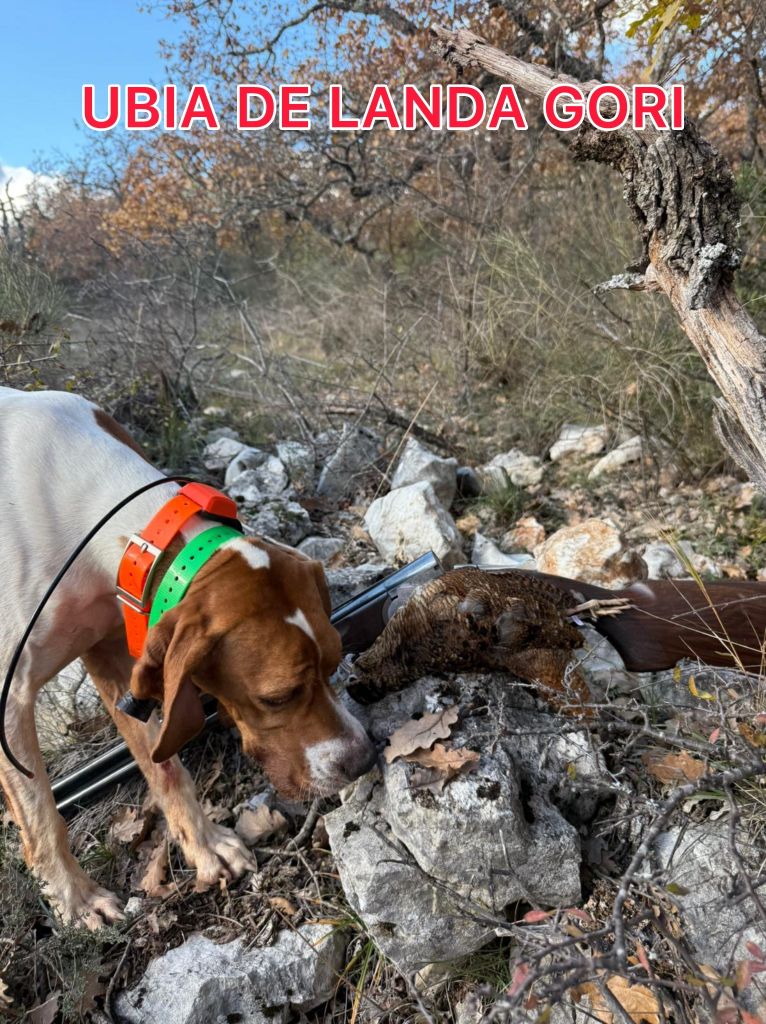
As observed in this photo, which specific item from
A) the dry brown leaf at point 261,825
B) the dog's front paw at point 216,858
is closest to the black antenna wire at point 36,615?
the dog's front paw at point 216,858

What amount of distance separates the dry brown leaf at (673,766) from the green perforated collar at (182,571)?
139 cm

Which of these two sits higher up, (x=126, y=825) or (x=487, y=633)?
(x=487, y=633)

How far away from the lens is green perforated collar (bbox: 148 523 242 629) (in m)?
1.94

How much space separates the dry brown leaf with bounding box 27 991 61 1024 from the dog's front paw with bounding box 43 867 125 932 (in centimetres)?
20

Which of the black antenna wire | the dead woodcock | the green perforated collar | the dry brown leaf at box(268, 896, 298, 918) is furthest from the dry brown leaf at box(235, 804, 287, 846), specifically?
the green perforated collar

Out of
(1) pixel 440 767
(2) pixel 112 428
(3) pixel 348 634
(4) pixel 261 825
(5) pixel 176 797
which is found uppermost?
(2) pixel 112 428

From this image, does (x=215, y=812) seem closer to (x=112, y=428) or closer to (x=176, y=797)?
(x=176, y=797)

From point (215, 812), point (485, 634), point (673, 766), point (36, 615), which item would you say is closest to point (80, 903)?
point (215, 812)

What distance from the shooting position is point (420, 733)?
201 cm

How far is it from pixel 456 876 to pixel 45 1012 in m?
1.26

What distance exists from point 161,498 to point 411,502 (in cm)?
168

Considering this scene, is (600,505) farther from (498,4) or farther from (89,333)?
(498,4)

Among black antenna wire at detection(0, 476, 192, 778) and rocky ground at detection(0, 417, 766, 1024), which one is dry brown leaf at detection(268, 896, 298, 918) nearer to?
rocky ground at detection(0, 417, 766, 1024)

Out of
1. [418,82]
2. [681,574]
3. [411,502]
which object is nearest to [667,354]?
[681,574]
